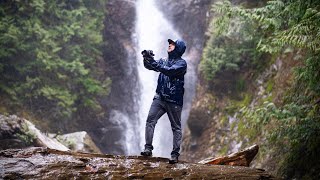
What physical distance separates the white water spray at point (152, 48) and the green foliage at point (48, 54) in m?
4.48

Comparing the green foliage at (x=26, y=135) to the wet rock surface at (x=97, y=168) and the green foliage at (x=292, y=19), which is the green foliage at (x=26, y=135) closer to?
the wet rock surface at (x=97, y=168)

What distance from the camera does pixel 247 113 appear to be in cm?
820

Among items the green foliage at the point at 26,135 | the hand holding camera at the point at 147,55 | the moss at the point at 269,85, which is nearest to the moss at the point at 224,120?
the moss at the point at 269,85

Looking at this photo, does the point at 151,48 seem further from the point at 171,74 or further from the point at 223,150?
the point at 171,74

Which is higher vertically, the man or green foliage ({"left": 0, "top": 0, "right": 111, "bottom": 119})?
green foliage ({"left": 0, "top": 0, "right": 111, "bottom": 119})

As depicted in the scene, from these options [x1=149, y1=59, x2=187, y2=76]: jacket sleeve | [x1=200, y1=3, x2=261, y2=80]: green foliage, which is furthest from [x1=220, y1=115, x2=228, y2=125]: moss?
[x1=149, y1=59, x2=187, y2=76]: jacket sleeve

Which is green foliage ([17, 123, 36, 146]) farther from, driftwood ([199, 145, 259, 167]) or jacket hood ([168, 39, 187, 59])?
jacket hood ([168, 39, 187, 59])

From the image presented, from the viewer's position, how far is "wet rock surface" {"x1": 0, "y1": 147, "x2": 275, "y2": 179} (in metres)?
5.39

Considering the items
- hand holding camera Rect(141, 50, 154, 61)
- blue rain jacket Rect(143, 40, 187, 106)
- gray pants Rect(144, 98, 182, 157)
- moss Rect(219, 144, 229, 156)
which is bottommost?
gray pants Rect(144, 98, 182, 157)

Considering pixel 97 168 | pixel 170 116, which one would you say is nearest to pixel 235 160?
pixel 170 116

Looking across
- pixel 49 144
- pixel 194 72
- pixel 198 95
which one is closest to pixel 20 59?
pixel 49 144

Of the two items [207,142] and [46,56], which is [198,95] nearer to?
[207,142]

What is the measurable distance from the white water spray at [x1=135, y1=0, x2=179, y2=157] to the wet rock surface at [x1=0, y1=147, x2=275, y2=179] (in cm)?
1676

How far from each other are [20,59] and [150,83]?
32.8ft
